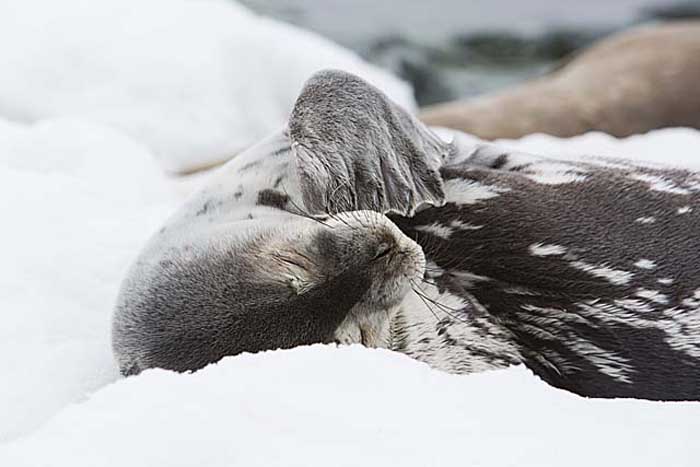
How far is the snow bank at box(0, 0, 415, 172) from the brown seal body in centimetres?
33

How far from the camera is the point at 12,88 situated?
8.75 feet

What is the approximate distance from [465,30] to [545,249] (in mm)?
3207

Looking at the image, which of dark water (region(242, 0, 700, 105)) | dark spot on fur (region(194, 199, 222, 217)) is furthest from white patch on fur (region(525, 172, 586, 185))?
dark water (region(242, 0, 700, 105))

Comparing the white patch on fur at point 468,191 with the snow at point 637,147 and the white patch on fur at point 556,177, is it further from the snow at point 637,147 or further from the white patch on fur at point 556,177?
the snow at point 637,147

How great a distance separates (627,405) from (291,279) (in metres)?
0.37

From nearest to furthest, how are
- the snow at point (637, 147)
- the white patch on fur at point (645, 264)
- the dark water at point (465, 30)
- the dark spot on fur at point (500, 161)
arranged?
the white patch on fur at point (645, 264), the dark spot on fur at point (500, 161), the snow at point (637, 147), the dark water at point (465, 30)

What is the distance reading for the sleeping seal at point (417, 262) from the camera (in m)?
1.17

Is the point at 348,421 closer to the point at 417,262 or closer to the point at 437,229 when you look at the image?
the point at 417,262

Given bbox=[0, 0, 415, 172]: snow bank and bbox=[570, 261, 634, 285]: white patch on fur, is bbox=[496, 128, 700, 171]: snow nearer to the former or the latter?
bbox=[570, 261, 634, 285]: white patch on fur

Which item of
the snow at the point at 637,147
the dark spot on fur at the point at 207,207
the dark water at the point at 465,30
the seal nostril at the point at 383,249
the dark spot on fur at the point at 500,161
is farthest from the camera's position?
the dark water at the point at 465,30

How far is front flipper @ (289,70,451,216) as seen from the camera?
1271mm

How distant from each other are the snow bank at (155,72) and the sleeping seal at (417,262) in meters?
1.40

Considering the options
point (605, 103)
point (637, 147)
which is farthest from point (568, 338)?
point (605, 103)

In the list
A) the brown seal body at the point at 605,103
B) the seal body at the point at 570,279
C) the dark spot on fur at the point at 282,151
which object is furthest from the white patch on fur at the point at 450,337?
the brown seal body at the point at 605,103
